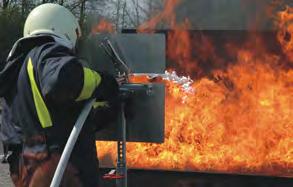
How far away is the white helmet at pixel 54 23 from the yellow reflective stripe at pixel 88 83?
231mm

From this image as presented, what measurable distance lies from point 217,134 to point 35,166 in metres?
2.72

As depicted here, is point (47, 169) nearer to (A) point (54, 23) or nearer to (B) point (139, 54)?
(A) point (54, 23)

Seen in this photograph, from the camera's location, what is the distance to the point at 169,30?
18.6ft

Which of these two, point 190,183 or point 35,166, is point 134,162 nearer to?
point 190,183

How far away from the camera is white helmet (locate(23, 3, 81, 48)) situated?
2.60 metres

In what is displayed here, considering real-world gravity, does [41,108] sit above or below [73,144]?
above

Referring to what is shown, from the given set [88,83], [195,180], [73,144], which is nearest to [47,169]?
[73,144]

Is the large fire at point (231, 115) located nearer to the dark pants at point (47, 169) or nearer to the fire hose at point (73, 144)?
the fire hose at point (73, 144)

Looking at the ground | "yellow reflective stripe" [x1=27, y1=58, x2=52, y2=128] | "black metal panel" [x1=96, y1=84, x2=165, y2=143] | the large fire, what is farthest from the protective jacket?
the ground

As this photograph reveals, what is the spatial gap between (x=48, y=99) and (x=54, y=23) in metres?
0.43

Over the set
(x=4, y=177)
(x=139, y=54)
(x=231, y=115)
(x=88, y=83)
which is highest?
(x=139, y=54)

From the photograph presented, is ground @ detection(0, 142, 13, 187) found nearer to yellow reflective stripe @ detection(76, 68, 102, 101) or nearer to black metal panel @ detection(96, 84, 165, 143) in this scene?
black metal panel @ detection(96, 84, 165, 143)

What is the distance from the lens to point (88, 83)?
241 cm

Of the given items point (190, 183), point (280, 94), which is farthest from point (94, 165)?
point (280, 94)
